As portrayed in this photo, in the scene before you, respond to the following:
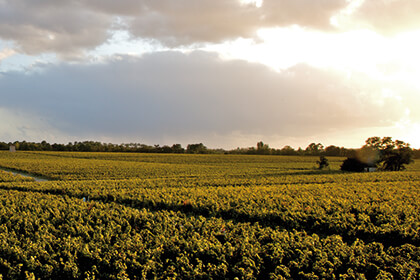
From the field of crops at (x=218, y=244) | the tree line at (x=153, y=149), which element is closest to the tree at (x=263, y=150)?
the tree line at (x=153, y=149)

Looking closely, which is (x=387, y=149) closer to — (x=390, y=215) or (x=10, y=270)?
(x=390, y=215)

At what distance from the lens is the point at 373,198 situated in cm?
2150

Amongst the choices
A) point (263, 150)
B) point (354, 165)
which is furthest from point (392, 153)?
point (263, 150)

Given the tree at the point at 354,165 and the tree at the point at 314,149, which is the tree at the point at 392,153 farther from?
the tree at the point at 314,149

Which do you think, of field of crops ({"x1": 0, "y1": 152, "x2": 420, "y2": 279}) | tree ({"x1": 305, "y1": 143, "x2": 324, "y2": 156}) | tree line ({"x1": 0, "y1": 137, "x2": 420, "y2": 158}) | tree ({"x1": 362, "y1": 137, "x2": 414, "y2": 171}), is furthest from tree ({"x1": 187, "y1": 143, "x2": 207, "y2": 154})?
field of crops ({"x1": 0, "y1": 152, "x2": 420, "y2": 279})

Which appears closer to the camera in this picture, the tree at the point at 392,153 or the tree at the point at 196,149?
the tree at the point at 392,153

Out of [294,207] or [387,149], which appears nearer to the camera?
[294,207]

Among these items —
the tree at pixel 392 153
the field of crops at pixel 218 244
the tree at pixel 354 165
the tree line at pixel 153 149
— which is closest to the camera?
the field of crops at pixel 218 244

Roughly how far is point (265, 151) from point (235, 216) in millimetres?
114182

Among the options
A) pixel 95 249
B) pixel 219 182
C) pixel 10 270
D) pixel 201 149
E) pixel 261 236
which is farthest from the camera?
pixel 201 149

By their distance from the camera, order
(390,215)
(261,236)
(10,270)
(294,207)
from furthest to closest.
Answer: (294,207), (390,215), (261,236), (10,270)

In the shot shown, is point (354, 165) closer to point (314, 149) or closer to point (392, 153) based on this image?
point (392, 153)

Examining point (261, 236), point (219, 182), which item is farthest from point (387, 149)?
point (261, 236)

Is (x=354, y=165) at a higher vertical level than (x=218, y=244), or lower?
higher
